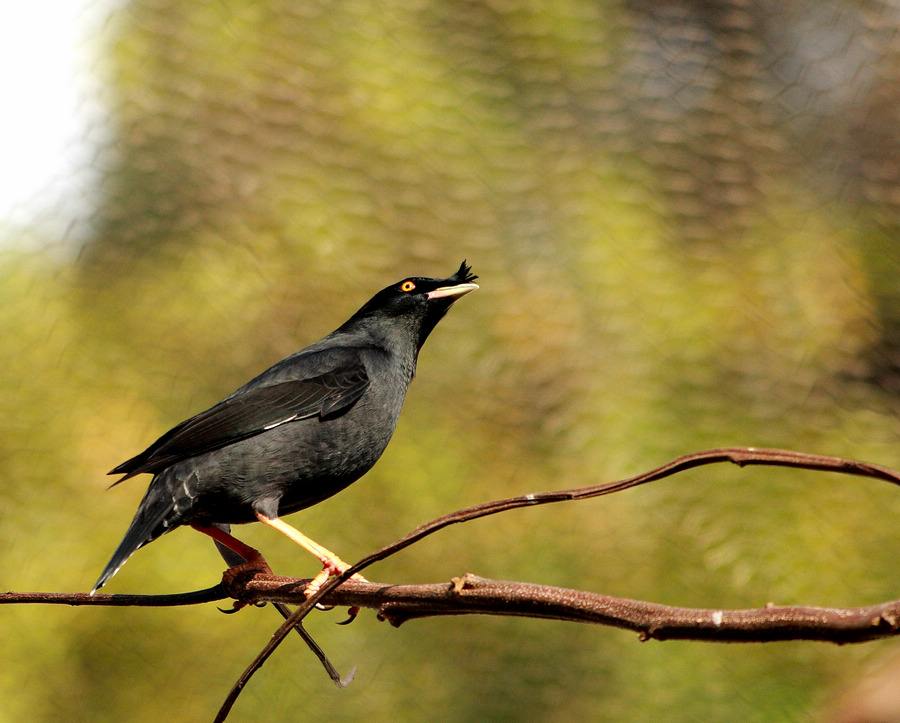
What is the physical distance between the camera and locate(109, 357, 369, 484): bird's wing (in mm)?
2311

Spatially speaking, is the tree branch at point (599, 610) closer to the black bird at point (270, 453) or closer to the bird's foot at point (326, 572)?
the bird's foot at point (326, 572)

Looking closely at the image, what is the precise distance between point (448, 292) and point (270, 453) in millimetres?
619

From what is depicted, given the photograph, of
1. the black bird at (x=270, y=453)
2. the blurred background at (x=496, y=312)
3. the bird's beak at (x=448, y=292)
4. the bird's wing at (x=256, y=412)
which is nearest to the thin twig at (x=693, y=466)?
the black bird at (x=270, y=453)

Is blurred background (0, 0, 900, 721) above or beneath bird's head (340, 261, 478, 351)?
beneath

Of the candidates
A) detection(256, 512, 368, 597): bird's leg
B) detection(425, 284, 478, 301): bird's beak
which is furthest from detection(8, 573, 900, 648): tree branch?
detection(425, 284, 478, 301): bird's beak

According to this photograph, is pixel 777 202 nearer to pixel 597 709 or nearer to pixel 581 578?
pixel 581 578

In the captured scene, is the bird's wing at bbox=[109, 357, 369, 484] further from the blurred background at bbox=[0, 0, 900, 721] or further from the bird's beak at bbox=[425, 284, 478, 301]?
the blurred background at bbox=[0, 0, 900, 721]

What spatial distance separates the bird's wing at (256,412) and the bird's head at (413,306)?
0.70 ft

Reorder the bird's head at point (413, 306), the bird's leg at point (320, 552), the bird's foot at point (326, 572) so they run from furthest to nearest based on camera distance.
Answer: the bird's head at point (413, 306)
the bird's leg at point (320, 552)
the bird's foot at point (326, 572)

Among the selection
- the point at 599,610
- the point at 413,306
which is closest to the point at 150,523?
the point at 413,306

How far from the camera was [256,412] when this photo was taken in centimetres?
245

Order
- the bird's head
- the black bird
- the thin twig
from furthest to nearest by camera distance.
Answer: the bird's head < the black bird < the thin twig

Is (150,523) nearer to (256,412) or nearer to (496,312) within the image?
(256,412)

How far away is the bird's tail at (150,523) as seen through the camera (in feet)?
7.33
